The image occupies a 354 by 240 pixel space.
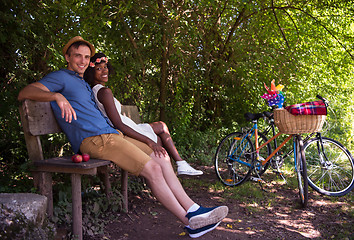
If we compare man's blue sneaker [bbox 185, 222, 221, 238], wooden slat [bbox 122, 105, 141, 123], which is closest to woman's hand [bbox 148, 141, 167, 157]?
man's blue sneaker [bbox 185, 222, 221, 238]

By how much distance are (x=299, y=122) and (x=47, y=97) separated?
287 centimetres

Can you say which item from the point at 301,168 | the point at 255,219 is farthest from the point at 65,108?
the point at 301,168

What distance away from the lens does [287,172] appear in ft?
19.0

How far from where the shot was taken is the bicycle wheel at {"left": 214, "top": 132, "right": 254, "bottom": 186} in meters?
4.90

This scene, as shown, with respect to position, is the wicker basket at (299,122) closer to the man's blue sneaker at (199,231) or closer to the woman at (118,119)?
the woman at (118,119)

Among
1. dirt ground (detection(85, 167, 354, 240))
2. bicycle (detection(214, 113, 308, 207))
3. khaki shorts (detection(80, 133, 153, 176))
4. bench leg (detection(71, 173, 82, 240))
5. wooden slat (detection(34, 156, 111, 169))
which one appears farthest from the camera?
bicycle (detection(214, 113, 308, 207))

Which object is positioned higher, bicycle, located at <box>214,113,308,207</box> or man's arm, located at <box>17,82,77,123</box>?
man's arm, located at <box>17,82,77,123</box>

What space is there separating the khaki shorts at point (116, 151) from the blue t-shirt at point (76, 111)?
0.20 feet

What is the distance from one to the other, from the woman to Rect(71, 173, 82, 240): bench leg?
0.76m

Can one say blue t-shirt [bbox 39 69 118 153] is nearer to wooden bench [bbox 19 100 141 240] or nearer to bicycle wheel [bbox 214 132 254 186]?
wooden bench [bbox 19 100 141 240]

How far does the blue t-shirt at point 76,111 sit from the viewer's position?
299 centimetres

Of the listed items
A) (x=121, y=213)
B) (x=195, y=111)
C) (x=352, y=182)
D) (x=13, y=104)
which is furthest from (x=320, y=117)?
(x=195, y=111)

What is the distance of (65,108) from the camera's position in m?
2.78

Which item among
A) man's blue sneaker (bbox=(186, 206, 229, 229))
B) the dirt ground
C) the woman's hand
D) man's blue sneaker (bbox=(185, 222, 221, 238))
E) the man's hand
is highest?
the man's hand
